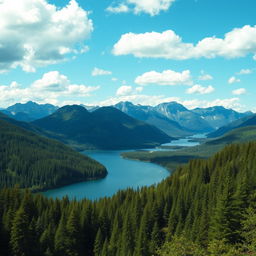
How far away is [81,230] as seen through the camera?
91688 millimetres

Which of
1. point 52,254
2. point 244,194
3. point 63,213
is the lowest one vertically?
point 52,254

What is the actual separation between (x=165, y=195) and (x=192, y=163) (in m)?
38.2

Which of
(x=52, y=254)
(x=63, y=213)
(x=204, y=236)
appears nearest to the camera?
(x=204, y=236)

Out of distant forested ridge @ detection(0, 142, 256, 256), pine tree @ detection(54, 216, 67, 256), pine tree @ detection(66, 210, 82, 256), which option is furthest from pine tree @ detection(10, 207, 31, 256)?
pine tree @ detection(66, 210, 82, 256)

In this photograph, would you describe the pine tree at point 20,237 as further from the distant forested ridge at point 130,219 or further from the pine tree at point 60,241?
the pine tree at point 60,241

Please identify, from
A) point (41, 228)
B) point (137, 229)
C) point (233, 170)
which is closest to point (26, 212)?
point (41, 228)

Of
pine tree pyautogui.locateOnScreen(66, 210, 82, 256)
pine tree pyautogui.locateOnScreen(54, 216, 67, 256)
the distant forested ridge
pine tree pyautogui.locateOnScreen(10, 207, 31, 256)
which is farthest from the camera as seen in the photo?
pine tree pyautogui.locateOnScreen(66, 210, 82, 256)

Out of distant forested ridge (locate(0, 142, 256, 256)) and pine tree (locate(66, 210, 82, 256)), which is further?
pine tree (locate(66, 210, 82, 256))

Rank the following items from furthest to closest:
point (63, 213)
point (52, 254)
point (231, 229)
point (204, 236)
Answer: point (63, 213) < point (52, 254) < point (204, 236) < point (231, 229)

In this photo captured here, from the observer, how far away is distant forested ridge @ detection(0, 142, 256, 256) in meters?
72.7

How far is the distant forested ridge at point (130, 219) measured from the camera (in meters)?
72.7

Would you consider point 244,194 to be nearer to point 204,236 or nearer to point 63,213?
point 204,236

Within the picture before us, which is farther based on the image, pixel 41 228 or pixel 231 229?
pixel 41 228

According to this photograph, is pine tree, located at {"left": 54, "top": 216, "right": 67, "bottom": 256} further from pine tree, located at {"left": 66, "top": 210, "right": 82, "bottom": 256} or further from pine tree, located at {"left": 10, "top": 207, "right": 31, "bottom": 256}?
pine tree, located at {"left": 10, "top": 207, "right": 31, "bottom": 256}
